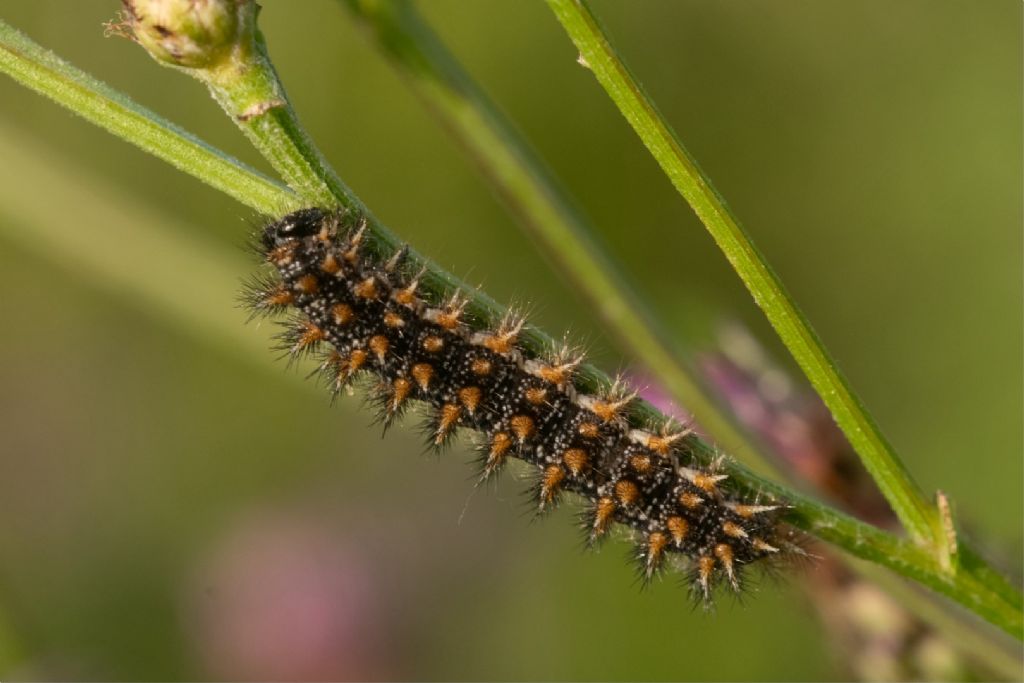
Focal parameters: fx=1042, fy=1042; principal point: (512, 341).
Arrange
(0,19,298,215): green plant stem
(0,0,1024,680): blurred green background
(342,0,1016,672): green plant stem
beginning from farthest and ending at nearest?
(0,0,1024,680): blurred green background → (342,0,1016,672): green plant stem → (0,19,298,215): green plant stem

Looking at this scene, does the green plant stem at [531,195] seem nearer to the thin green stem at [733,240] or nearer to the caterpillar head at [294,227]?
the caterpillar head at [294,227]

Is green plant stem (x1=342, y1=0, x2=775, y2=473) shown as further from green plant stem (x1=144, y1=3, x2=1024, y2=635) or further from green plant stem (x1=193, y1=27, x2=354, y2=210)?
green plant stem (x1=193, y1=27, x2=354, y2=210)

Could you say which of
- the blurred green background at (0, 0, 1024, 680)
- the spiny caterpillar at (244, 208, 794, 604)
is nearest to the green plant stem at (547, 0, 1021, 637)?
the spiny caterpillar at (244, 208, 794, 604)

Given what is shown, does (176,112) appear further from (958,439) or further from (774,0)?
(958,439)

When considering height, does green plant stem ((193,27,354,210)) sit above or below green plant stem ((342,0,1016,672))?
below

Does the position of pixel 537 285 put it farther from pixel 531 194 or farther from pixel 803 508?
pixel 803 508

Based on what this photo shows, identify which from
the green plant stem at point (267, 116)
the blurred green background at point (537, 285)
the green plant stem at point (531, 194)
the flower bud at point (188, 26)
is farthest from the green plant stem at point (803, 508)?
the blurred green background at point (537, 285)
